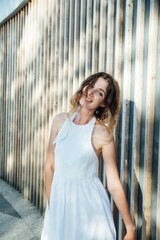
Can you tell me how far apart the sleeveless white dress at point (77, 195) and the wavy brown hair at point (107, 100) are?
17 centimetres

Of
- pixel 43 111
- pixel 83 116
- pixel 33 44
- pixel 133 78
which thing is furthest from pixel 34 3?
pixel 83 116

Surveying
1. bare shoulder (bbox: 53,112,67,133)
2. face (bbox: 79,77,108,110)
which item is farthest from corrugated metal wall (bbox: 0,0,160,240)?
bare shoulder (bbox: 53,112,67,133)

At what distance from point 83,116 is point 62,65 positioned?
5.62 feet

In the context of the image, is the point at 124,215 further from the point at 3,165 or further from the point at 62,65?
the point at 3,165

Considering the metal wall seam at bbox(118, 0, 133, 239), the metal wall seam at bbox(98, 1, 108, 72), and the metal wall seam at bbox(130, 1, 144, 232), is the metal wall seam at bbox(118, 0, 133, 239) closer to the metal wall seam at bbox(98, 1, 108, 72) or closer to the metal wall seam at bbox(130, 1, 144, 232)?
the metal wall seam at bbox(130, 1, 144, 232)

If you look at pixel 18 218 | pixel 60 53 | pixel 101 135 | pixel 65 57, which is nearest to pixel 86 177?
pixel 101 135

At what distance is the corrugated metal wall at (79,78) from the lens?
1.94 metres

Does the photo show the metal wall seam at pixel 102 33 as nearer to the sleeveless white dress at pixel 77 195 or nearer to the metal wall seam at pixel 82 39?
the metal wall seam at pixel 82 39

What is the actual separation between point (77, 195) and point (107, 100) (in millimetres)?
638

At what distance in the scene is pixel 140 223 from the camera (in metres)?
2.04

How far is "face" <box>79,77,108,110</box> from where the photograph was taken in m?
1.62

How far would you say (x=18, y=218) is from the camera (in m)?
3.48

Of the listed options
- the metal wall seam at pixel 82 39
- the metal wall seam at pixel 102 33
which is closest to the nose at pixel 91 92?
the metal wall seam at pixel 102 33

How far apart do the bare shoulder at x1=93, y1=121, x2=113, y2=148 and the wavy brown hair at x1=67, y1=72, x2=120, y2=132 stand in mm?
68
